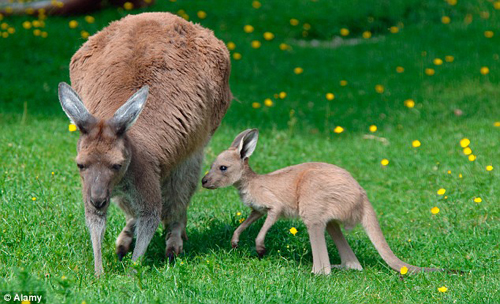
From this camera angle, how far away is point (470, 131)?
28.9 feet

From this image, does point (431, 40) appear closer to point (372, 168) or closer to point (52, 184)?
point (372, 168)

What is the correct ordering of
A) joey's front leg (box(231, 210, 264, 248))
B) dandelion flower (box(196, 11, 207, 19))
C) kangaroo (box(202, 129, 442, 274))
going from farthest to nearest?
dandelion flower (box(196, 11, 207, 19)) < joey's front leg (box(231, 210, 264, 248)) < kangaroo (box(202, 129, 442, 274))

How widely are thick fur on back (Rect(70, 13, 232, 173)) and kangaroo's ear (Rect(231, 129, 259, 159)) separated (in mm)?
293

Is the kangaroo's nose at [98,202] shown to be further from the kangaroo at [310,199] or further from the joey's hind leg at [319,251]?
the joey's hind leg at [319,251]

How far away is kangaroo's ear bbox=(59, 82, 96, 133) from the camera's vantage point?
4707mm

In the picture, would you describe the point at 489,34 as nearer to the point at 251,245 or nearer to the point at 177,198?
the point at 251,245

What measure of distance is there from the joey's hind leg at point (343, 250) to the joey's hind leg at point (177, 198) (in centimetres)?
114

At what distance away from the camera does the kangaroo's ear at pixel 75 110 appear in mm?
4707

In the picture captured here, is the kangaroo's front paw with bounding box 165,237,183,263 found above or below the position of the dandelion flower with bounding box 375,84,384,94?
above

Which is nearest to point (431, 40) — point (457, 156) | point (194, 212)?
point (457, 156)

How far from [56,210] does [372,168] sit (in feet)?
11.7

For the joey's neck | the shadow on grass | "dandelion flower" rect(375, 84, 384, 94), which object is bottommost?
"dandelion flower" rect(375, 84, 384, 94)

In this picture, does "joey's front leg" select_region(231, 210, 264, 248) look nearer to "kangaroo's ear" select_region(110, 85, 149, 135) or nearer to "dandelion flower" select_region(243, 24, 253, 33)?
"kangaroo's ear" select_region(110, 85, 149, 135)

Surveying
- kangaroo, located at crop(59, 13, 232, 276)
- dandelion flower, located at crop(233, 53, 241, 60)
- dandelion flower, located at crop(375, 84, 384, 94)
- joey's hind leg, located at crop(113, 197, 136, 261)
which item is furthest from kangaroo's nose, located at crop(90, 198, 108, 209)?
dandelion flower, located at crop(233, 53, 241, 60)
